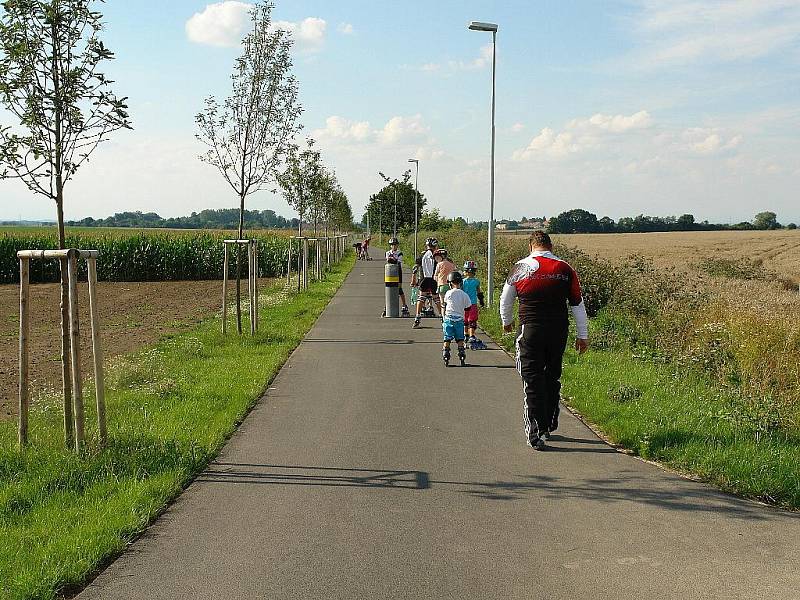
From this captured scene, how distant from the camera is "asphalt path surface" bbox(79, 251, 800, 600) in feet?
14.8

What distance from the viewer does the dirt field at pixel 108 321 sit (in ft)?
41.8

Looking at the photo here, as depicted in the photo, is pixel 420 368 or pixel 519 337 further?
pixel 420 368

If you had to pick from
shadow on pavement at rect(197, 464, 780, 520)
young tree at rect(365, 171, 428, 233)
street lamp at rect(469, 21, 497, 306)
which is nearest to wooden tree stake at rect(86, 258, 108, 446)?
shadow on pavement at rect(197, 464, 780, 520)

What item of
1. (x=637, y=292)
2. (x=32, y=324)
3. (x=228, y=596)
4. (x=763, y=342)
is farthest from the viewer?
(x=32, y=324)

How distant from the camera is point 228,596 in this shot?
14.2 feet

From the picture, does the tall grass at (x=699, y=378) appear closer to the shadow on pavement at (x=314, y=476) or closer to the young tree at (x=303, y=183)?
the shadow on pavement at (x=314, y=476)

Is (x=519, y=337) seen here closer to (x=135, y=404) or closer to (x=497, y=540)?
(x=497, y=540)

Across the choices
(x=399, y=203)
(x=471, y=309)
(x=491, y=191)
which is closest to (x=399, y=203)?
(x=399, y=203)

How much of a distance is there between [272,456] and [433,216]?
63790 mm

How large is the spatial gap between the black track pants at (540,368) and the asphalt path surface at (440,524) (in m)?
0.28

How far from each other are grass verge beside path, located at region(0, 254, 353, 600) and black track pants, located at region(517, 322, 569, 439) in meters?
2.78

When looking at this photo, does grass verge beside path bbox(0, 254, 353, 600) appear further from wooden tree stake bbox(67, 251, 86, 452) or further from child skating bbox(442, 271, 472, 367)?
child skating bbox(442, 271, 472, 367)

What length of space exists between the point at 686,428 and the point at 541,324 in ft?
5.55

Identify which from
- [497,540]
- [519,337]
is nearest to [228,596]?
[497,540]
